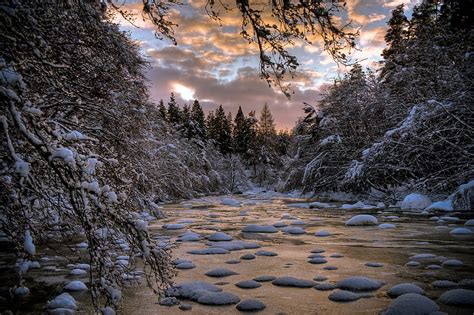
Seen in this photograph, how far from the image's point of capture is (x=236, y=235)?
895 cm

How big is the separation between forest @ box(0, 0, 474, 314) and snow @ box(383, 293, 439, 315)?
1.13ft

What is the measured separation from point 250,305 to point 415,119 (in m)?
14.0

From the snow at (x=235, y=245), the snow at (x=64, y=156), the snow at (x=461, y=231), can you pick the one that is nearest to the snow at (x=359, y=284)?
the snow at (x=235, y=245)

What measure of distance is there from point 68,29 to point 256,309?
197 inches

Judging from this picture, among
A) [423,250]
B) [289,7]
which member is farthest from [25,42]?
[423,250]

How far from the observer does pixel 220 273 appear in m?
5.08

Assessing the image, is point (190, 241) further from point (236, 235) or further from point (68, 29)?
point (68, 29)

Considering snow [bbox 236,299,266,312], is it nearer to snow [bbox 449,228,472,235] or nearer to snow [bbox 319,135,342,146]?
snow [bbox 449,228,472,235]

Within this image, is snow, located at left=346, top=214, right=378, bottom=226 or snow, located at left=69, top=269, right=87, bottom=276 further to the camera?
snow, located at left=346, top=214, right=378, bottom=226

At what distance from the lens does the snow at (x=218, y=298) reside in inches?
152

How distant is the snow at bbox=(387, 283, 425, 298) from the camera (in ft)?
13.3

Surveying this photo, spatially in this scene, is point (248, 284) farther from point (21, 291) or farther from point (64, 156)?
point (64, 156)

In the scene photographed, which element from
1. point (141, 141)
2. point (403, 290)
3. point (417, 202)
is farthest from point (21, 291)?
point (417, 202)

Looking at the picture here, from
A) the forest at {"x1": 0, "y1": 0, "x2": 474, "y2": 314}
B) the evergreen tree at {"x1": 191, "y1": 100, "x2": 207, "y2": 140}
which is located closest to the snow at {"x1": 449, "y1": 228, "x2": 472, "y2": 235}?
the forest at {"x1": 0, "y1": 0, "x2": 474, "y2": 314}
